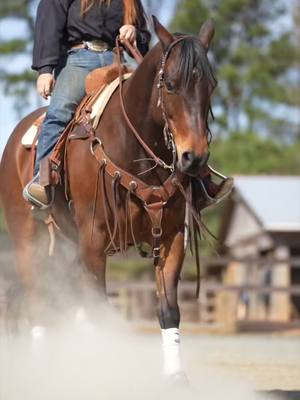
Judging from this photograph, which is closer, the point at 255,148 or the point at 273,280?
the point at 273,280

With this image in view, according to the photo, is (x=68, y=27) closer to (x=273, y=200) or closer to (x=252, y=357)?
(x=252, y=357)

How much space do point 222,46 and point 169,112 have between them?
37.2 meters

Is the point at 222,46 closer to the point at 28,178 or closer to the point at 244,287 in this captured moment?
the point at 244,287

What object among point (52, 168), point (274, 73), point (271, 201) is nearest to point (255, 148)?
point (274, 73)

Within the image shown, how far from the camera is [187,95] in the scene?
21.2ft

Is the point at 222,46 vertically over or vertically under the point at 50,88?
over

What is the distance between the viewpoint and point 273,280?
29812mm

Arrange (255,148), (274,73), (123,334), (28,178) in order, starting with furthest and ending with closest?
1. (274,73)
2. (255,148)
3. (123,334)
4. (28,178)

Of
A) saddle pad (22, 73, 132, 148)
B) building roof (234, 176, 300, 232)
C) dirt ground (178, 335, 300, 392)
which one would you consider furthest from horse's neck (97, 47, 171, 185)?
building roof (234, 176, 300, 232)

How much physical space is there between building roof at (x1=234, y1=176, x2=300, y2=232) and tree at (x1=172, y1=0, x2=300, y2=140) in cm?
808

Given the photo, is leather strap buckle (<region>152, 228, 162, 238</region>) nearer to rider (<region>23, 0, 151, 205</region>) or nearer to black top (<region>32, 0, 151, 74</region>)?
rider (<region>23, 0, 151, 205</region>)

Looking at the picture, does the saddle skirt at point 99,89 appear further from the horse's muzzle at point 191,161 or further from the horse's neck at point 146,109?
the horse's muzzle at point 191,161

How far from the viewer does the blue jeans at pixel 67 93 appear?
7.92 metres

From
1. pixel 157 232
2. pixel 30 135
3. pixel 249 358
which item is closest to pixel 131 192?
pixel 157 232
